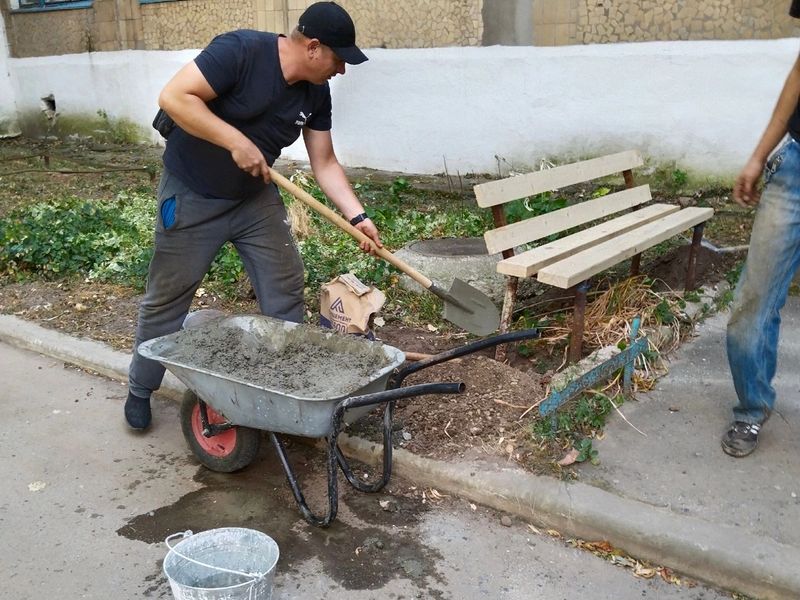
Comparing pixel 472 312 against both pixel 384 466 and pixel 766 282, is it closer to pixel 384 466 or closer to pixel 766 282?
pixel 384 466

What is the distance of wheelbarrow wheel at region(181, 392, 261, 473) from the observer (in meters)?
3.48

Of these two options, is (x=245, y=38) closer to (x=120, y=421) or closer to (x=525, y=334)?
(x=525, y=334)

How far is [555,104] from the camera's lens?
775cm

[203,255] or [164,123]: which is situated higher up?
[164,123]

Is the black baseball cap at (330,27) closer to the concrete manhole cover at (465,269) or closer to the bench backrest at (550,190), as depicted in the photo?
the bench backrest at (550,190)

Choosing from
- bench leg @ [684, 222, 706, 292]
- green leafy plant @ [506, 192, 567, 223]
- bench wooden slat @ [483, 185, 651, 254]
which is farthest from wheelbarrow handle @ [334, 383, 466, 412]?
green leafy plant @ [506, 192, 567, 223]

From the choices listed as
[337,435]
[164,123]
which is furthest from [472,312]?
[164,123]

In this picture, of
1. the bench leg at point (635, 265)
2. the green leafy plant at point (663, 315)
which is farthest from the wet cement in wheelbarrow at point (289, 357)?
the bench leg at point (635, 265)

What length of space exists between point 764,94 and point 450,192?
2.95 m

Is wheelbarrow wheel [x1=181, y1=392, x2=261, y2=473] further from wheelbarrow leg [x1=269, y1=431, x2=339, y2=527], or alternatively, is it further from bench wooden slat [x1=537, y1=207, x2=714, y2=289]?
bench wooden slat [x1=537, y1=207, x2=714, y2=289]

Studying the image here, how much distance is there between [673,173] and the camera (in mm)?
7145

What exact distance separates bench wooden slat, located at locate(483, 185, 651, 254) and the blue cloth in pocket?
160 centimetres

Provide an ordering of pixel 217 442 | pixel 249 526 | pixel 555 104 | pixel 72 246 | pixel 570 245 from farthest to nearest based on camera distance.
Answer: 1. pixel 555 104
2. pixel 72 246
3. pixel 570 245
4. pixel 217 442
5. pixel 249 526

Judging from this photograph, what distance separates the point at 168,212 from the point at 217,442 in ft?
3.51
